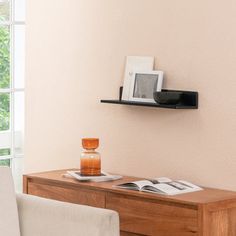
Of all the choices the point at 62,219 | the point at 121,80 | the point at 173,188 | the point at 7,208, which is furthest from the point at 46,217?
the point at 121,80

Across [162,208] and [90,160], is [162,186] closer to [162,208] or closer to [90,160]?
[162,208]

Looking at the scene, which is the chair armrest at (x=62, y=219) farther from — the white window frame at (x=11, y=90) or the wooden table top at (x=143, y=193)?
the white window frame at (x=11, y=90)

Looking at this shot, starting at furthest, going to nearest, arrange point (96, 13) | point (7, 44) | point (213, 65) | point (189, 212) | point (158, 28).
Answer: point (7, 44) < point (96, 13) < point (158, 28) < point (213, 65) < point (189, 212)

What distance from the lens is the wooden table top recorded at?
332 centimetres

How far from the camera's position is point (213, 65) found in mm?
3621

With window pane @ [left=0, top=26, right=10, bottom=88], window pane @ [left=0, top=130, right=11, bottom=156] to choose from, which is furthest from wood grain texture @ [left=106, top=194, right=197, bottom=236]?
window pane @ [left=0, top=26, right=10, bottom=88]

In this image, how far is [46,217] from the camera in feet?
10.2

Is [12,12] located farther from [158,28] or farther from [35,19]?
[158,28]

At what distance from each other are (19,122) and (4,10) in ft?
2.51

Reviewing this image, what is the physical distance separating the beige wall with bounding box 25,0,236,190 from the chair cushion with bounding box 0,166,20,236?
97 cm

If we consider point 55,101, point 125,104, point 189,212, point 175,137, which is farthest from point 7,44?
point 189,212

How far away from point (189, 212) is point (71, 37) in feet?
4.93

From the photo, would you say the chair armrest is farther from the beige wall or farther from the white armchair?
the beige wall

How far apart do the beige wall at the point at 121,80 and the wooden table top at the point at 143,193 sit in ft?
0.38
